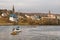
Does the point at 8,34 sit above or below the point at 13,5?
below

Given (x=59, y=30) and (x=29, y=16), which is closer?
(x=29, y=16)

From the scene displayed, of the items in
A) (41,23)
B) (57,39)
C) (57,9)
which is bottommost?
(57,39)

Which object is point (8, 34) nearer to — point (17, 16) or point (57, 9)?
point (17, 16)

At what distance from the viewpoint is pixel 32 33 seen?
5.34 metres

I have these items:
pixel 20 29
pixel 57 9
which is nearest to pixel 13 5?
pixel 20 29

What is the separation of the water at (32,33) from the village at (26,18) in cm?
16

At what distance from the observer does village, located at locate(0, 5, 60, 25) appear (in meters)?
5.08

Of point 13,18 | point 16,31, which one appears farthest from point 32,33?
point 13,18

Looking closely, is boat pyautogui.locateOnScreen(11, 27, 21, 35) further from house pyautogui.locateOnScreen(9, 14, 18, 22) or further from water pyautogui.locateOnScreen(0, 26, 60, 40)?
house pyautogui.locateOnScreen(9, 14, 18, 22)

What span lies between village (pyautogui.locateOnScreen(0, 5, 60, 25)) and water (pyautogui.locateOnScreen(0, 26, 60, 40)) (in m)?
0.16

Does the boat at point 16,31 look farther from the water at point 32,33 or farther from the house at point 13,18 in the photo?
the house at point 13,18

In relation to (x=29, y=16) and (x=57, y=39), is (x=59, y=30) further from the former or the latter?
(x=29, y=16)

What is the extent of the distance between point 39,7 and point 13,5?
0.74 meters

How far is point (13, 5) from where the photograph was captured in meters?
5.15
